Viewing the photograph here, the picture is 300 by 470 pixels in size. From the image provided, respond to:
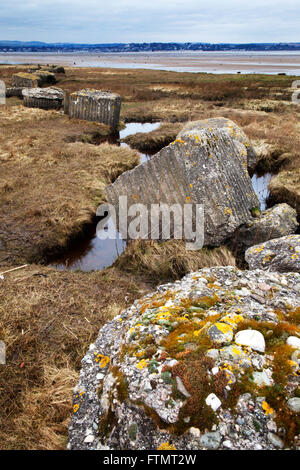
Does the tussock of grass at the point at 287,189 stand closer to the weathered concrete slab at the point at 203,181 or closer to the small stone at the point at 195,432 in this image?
the weathered concrete slab at the point at 203,181

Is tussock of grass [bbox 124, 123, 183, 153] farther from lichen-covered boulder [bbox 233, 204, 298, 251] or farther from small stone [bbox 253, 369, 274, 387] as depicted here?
small stone [bbox 253, 369, 274, 387]

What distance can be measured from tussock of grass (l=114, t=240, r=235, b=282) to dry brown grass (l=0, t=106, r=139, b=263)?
1.83 meters

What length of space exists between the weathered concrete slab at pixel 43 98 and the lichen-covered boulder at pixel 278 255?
2034 cm

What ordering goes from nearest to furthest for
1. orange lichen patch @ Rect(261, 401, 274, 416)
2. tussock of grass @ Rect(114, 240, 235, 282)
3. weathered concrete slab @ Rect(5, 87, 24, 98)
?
1. orange lichen patch @ Rect(261, 401, 274, 416)
2. tussock of grass @ Rect(114, 240, 235, 282)
3. weathered concrete slab @ Rect(5, 87, 24, 98)

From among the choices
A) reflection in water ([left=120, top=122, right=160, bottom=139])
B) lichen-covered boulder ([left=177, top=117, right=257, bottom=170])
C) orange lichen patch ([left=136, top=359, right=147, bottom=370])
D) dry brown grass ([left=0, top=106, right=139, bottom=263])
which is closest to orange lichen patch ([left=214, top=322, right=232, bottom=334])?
orange lichen patch ([left=136, top=359, right=147, bottom=370])

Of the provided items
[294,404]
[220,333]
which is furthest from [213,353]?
[294,404]

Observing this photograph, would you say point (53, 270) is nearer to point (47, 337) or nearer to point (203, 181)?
point (47, 337)

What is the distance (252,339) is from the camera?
233 centimetres

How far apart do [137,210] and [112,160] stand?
17.9 ft

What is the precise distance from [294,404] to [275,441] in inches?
9.7

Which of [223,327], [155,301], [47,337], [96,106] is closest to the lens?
[223,327]

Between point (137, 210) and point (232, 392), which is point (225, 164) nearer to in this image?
point (137, 210)

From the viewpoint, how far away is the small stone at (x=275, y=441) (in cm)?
179

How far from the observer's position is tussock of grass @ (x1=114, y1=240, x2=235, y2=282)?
5.63 meters
